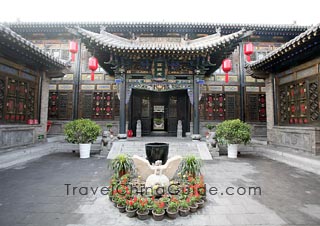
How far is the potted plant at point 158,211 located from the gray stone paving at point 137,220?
0.26ft

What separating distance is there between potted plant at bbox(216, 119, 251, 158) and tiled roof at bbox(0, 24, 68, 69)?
838 centimetres

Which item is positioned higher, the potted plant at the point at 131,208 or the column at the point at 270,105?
the column at the point at 270,105

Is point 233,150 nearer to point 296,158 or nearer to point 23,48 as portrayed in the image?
point 296,158

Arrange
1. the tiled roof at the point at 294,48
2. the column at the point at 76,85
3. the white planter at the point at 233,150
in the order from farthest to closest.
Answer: the column at the point at 76,85 → the white planter at the point at 233,150 → the tiled roof at the point at 294,48

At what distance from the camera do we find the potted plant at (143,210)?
269 cm

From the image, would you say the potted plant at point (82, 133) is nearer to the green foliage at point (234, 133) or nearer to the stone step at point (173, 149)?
the stone step at point (173, 149)

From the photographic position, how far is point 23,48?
6680 millimetres

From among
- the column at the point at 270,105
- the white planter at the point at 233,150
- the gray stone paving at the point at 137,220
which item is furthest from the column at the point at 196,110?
the column at the point at 270,105

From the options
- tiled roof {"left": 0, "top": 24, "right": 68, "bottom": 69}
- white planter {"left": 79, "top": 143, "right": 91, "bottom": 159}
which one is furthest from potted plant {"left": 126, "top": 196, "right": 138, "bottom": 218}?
tiled roof {"left": 0, "top": 24, "right": 68, "bottom": 69}

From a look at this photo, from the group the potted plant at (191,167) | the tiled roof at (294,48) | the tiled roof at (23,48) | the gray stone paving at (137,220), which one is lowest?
the gray stone paving at (137,220)

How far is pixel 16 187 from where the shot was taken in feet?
13.1

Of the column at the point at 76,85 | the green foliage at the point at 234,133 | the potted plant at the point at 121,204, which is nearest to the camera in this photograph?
the potted plant at the point at 121,204

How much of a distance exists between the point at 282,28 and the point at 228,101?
6.17m

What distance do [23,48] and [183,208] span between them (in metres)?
7.94
